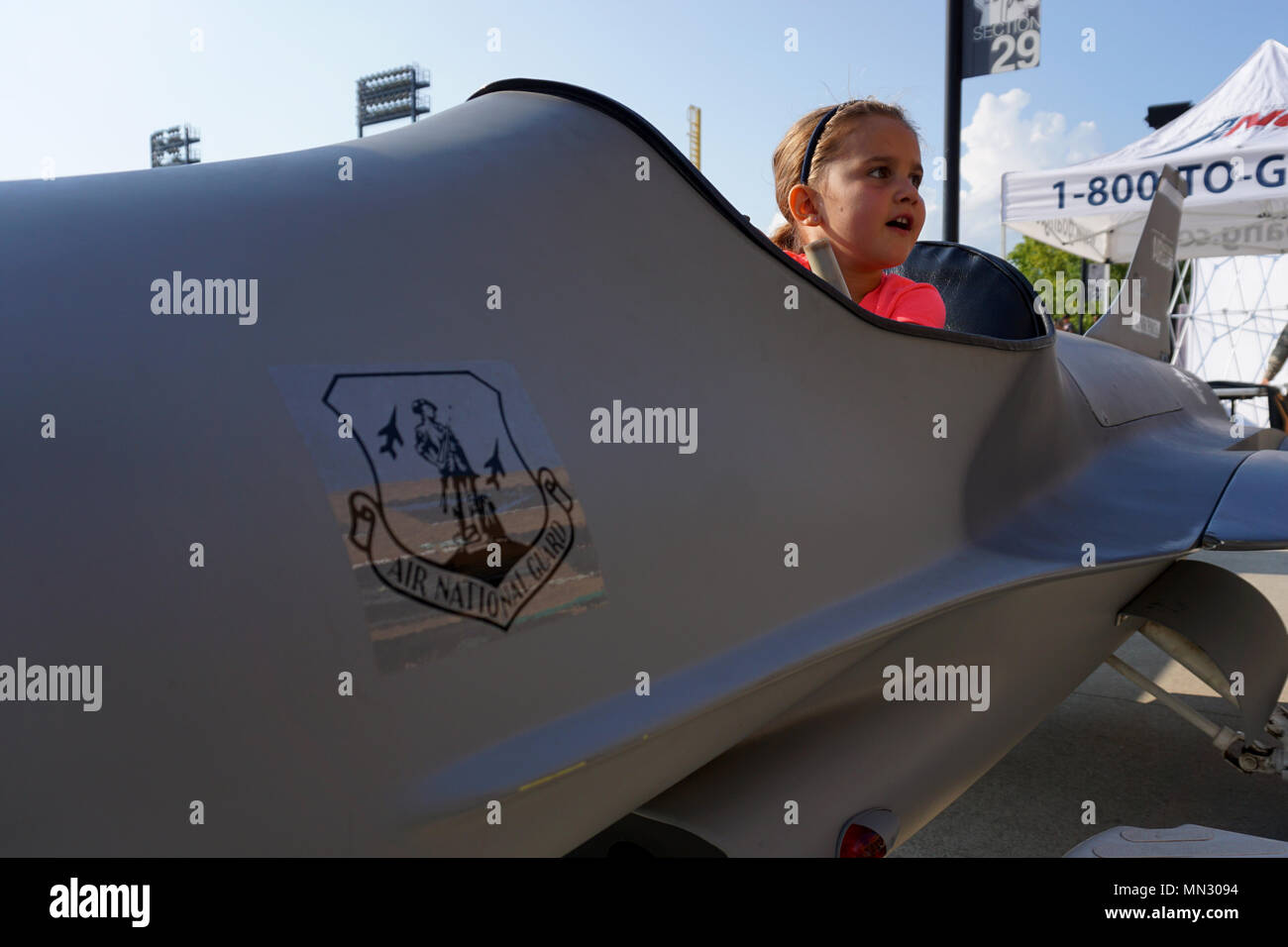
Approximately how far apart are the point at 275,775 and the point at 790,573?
73 centimetres

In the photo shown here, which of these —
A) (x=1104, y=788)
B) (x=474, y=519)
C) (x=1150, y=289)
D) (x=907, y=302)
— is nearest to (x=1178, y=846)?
(x=474, y=519)

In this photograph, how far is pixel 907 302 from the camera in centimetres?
203

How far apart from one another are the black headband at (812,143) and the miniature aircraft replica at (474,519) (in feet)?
2.11

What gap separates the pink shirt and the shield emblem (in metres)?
1.20

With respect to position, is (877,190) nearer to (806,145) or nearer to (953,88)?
(806,145)

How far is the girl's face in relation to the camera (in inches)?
77.7

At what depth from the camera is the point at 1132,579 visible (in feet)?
7.85

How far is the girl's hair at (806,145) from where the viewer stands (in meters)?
2.03

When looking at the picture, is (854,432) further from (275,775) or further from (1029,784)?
(1029,784)

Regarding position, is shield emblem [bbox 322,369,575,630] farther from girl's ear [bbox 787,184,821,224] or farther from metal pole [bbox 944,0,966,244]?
metal pole [bbox 944,0,966,244]

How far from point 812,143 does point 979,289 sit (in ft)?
2.62

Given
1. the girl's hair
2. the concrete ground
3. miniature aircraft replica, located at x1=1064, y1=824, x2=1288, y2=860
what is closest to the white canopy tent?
the concrete ground
